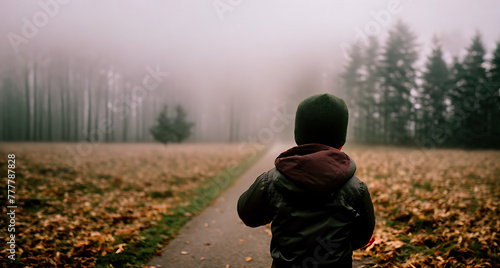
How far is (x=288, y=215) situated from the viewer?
1.51 m

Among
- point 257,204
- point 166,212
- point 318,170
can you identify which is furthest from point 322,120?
point 166,212

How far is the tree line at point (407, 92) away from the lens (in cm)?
1956

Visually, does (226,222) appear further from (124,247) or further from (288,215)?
(288,215)

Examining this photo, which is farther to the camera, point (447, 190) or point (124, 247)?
point (447, 190)

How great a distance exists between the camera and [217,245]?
13.1ft

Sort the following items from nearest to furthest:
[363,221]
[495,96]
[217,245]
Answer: [363,221] → [217,245] → [495,96]

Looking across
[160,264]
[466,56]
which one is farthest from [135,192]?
[466,56]

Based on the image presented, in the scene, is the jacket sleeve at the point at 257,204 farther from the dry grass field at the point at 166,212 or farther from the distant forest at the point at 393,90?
the distant forest at the point at 393,90

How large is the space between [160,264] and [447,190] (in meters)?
7.42

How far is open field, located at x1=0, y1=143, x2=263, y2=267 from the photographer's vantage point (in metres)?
3.49

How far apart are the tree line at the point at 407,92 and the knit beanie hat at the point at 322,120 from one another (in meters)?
19.0

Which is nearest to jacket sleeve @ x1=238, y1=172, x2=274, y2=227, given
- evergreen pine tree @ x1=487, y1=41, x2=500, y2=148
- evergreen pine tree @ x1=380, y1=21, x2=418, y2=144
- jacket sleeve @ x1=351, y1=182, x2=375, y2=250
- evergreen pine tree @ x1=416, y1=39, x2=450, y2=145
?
jacket sleeve @ x1=351, y1=182, x2=375, y2=250

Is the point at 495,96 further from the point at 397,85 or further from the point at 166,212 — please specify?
the point at 166,212

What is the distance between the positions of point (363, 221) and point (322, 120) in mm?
741
